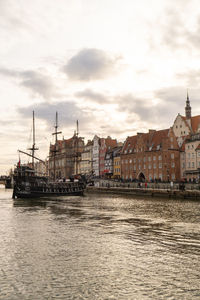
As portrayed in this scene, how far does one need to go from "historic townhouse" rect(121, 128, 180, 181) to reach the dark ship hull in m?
A: 33.0

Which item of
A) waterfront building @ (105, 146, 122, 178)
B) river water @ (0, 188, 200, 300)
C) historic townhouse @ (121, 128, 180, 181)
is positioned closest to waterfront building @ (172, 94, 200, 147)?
historic townhouse @ (121, 128, 180, 181)

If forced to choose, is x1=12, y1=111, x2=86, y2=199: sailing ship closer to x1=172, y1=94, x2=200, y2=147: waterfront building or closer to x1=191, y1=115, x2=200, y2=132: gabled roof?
x1=172, y1=94, x2=200, y2=147: waterfront building

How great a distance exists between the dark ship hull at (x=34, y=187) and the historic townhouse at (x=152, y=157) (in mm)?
33021

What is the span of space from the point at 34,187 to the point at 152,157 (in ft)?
156

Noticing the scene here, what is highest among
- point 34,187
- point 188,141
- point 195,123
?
point 195,123

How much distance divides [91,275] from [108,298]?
2.34 meters

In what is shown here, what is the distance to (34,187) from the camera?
6619 centimetres

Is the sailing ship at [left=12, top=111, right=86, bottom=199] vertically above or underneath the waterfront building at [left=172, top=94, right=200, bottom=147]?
underneath

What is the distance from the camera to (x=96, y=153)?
141 m

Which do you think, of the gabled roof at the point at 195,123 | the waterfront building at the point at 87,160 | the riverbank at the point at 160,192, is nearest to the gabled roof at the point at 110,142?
the waterfront building at the point at 87,160

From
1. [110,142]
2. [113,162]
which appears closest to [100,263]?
[113,162]

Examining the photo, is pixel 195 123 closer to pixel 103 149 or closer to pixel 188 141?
pixel 188 141

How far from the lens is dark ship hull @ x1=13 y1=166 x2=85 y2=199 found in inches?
2532

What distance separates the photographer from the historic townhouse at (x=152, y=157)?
98.2 m
